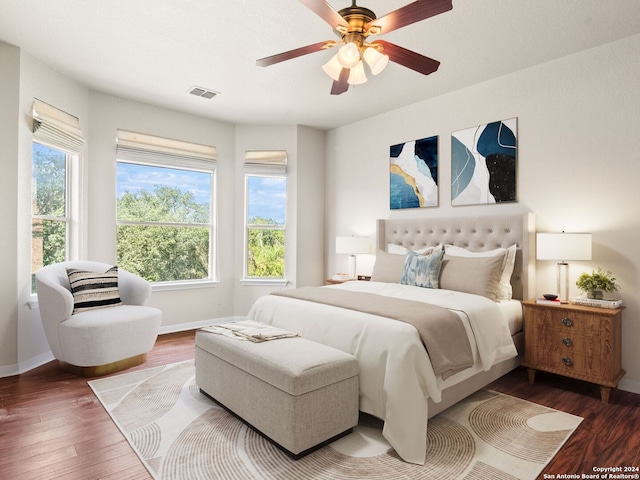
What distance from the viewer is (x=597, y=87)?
3113 mm

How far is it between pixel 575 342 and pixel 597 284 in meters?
0.48

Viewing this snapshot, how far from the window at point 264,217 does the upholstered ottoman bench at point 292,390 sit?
2.89 metres

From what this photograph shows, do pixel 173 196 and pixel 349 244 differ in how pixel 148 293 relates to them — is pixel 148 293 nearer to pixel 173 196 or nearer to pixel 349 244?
pixel 173 196

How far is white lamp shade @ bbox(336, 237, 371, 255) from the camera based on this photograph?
15.5 feet

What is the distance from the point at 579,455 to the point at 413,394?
3.17ft

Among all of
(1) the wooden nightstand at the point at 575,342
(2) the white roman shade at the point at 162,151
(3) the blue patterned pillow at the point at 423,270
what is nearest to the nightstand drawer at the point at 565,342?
(1) the wooden nightstand at the point at 575,342

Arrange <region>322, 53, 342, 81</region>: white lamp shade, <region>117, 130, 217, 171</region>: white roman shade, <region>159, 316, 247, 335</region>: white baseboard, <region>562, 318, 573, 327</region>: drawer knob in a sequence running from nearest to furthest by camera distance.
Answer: <region>322, 53, 342, 81</region>: white lamp shade, <region>562, 318, 573, 327</region>: drawer knob, <region>117, 130, 217, 171</region>: white roman shade, <region>159, 316, 247, 335</region>: white baseboard

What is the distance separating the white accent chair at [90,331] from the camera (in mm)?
3086

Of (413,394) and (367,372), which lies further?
(367,372)

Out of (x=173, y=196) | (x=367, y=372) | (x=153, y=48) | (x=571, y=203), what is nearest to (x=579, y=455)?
(x=367, y=372)

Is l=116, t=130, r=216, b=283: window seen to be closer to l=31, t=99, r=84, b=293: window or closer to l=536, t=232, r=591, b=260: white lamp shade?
l=31, t=99, r=84, b=293: window

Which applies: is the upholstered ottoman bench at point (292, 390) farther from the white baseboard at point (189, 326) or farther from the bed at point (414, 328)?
the white baseboard at point (189, 326)

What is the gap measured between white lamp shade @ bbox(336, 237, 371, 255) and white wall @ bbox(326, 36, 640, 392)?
939 millimetres

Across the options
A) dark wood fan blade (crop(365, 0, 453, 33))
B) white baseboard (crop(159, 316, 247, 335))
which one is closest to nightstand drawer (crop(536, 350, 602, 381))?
dark wood fan blade (crop(365, 0, 453, 33))
